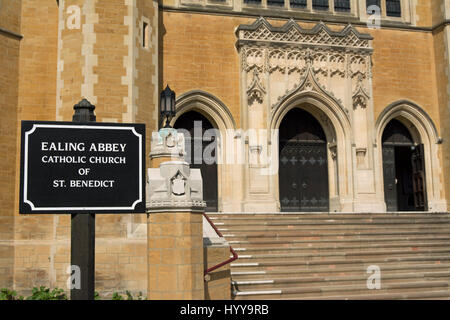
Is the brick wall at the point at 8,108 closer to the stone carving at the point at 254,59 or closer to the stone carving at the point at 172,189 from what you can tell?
the stone carving at the point at 254,59

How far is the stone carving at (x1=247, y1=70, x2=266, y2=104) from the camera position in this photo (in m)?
16.1

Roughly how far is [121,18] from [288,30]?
19.2 feet

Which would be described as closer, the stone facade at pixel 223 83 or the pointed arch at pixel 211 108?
the stone facade at pixel 223 83

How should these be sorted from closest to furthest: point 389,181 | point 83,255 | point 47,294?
point 83,255, point 47,294, point 389,181

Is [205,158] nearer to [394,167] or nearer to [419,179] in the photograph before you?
[394,167]

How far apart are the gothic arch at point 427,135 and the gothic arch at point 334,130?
1531mm

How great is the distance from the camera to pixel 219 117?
16.4 meters

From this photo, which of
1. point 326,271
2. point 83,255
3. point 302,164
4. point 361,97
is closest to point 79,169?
point 83,255

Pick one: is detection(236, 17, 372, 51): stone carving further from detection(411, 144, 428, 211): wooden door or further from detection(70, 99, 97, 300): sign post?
detection(70, 99, 97, 300): sign post

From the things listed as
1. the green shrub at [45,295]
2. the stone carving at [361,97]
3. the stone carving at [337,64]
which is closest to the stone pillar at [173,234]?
the green shrub at [45,295]

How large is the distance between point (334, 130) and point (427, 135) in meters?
3.58

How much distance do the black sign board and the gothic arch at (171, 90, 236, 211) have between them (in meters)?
11.4

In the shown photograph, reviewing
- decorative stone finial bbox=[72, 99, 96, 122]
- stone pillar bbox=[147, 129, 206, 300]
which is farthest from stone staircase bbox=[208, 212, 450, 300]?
decorative stone finial bbox=[72, 99, 96, 122]

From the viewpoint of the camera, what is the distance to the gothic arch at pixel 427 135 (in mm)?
17750
